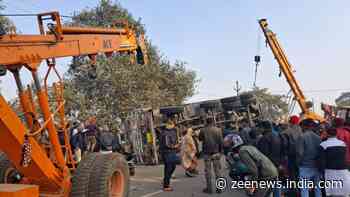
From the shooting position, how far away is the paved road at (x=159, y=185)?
9203 millimetres

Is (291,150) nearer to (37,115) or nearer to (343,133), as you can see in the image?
(343,133)

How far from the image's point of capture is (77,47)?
22.9 ft

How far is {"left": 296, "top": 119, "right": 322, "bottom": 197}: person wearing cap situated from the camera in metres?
7.04

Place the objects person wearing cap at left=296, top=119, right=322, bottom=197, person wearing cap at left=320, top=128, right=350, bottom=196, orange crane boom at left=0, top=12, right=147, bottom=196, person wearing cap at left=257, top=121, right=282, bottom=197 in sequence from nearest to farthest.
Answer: orange crane boom at left=0, top=12, right=147, bottom=196 → person wearing cap at left=320, top=128, right=350, bottom=196 → person wearing cap at left=296, top=119, right=322, bottom=197 → person wearing cap at left=257, top=121, right=282, bottom=197

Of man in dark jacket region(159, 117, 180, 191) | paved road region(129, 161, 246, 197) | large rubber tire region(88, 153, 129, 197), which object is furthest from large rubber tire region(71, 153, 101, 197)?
man in dark jacket region(159, 117, 180, 191)

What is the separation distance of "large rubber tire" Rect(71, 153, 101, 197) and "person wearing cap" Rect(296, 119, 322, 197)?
11.6 feet

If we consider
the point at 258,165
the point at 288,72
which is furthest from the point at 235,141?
the point at 288,72

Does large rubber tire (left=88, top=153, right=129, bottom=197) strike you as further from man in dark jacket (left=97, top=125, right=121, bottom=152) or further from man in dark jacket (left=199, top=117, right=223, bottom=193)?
man in dark jacket (left=97, top=125, right=121, bottom=152)

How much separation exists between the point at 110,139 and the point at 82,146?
35.7 inches

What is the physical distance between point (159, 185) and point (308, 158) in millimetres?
4677

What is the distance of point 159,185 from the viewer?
1068cm

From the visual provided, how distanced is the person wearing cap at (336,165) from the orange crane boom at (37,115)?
4.03 metres

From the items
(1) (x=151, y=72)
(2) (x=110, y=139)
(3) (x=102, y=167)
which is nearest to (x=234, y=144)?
(3) (x=102, y=167)

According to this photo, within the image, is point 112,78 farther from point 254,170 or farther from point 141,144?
point 254,170
